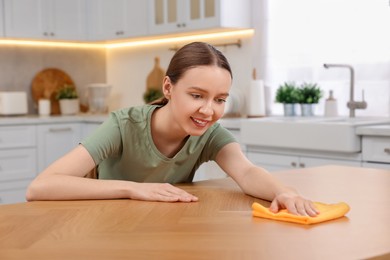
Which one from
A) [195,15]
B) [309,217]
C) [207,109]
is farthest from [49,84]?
[309,217]

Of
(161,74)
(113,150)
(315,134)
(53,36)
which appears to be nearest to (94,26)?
(53,36)

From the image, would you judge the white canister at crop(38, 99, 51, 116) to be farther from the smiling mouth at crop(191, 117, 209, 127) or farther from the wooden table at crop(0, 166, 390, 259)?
the smiling mouth at crop(191, 117, 209, 127)

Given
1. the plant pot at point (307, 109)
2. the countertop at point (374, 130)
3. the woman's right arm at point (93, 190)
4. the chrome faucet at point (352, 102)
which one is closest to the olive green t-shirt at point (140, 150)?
the woman's right arm at point (93, 190)

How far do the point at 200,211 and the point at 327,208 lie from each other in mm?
304

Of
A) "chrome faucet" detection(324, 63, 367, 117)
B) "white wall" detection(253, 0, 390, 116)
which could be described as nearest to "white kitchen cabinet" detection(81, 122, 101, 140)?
"white wall" detection(253, 0, 390, 116)

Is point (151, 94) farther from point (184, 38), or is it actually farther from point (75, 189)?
point (75, 189)

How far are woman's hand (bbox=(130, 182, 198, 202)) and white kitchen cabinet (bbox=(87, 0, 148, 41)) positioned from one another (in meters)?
3.54

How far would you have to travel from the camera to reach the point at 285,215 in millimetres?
1470

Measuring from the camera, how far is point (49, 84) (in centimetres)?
574

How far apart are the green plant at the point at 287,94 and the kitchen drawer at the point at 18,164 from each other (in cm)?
198

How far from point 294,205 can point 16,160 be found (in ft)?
A: 12.1

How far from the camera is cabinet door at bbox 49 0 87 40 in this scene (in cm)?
539

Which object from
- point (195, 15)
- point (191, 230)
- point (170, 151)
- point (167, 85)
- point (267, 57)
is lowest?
point (191, 230)

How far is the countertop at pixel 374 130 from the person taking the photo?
3197 millimetres
